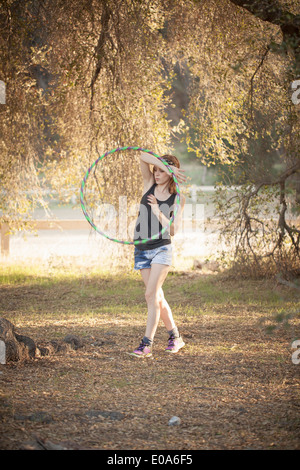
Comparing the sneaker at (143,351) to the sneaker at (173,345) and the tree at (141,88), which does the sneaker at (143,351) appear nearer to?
the sneaker at (173,345)

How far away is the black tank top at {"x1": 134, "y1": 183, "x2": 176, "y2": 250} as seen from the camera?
14.7ft

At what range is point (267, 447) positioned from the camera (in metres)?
2.87

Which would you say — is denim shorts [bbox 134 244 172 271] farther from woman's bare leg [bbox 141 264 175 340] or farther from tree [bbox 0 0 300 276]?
tree [bbox 0 0 300 276]

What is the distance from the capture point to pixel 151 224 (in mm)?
4559

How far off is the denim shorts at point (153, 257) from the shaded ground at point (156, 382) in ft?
2.69

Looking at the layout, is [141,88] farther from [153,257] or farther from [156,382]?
[156,382]

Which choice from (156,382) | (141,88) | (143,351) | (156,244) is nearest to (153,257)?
(156,244)

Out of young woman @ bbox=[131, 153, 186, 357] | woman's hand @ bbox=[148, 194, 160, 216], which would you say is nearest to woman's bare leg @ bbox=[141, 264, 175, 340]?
young woman @ bbox=[131, 153, 186, 357]

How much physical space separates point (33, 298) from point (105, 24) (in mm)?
3856

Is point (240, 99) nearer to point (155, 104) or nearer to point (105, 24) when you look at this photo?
point (155, 104)

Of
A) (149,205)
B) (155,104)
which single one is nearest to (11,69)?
(155,104)

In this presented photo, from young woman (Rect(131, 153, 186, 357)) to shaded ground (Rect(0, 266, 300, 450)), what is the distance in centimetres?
25

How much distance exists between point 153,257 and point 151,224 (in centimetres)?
30

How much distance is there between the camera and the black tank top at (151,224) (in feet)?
14.7
